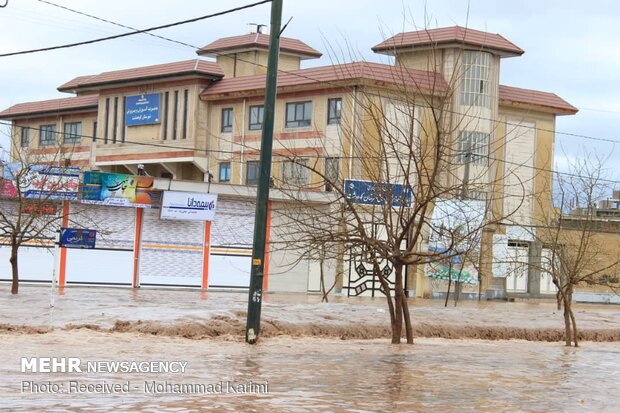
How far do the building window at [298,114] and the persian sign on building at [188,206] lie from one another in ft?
25.6

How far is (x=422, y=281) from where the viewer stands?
4931 cm

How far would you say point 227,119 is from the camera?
52.8m

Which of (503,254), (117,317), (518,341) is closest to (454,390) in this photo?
→ (117,317)

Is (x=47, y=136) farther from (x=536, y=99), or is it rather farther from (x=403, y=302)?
Answer: (x=403, y=302)

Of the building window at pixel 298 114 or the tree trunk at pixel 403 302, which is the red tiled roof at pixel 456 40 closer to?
the building window at pixel 298 114

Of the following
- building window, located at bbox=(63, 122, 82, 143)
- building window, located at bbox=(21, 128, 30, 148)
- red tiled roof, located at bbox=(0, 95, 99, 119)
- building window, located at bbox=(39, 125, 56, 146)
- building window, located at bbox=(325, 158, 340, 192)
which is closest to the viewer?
building window, located at bbox=(325, 158, 340, 192)

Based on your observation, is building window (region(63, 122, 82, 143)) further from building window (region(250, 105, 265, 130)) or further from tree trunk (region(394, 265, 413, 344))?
tree trunk (region(394, 265, 413, 344))

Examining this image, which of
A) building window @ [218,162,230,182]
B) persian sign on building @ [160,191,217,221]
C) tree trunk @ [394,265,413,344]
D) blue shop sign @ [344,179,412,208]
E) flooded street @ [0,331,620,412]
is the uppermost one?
building window @ [218,162,230,182]

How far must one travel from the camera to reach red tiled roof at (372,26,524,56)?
48.4 metres

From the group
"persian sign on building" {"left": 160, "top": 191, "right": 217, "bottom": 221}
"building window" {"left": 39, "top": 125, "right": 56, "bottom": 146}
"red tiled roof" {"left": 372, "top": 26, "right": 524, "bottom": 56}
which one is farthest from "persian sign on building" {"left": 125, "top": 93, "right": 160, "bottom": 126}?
"persian sign on building" {"left": 160, "top": 191, "right": 217, "bottom": 221}

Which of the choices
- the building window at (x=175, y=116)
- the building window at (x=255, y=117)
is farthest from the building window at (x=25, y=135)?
the building window at (x=255, y=117)

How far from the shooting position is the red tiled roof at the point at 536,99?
54969 mm

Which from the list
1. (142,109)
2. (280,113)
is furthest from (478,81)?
(142,109)

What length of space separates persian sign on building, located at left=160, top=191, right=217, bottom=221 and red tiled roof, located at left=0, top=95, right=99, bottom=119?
1827 cm
